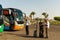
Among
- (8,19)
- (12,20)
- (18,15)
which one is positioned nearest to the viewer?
(8,19)

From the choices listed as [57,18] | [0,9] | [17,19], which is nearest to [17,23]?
[17,19]

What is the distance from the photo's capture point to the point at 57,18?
7675 cm

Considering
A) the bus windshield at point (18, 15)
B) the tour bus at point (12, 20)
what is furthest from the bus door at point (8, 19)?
the bus windshield at point (18, 15)

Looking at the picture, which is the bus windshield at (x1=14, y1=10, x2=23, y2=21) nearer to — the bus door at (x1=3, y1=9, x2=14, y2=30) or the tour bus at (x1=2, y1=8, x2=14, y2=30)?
the tour bus at (x1=2, y1=8, x2=14, y2=30)

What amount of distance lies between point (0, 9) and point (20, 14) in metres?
6.56

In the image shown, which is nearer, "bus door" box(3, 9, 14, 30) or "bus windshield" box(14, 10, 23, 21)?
"bus door" box(3, 9, 14, 30)

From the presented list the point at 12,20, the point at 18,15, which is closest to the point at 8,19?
the point at 12,20

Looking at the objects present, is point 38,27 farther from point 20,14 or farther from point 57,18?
point 57,18

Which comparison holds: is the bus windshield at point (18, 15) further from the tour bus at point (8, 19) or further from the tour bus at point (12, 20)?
the tour bus at point (8, 19)

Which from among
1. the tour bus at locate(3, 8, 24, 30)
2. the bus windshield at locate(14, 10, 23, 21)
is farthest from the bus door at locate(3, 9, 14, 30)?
the bus windshield at locate(14, 10, 23, 21)

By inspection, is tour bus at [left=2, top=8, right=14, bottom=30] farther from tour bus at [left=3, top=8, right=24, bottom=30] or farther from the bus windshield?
the bus windshield

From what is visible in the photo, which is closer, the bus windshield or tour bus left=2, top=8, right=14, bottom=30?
tour bus left=2, top=8, right=14, bottom=30

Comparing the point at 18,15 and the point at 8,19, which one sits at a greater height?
the point at 18,15

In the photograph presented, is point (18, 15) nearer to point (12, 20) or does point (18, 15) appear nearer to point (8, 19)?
point (12, 20)
